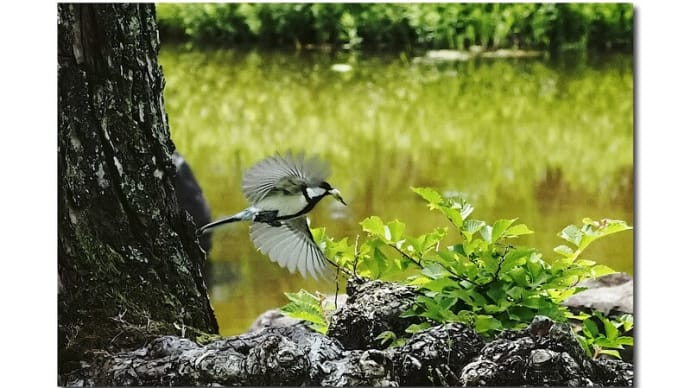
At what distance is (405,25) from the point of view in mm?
2104

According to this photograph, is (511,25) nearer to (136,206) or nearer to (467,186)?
(467,186)

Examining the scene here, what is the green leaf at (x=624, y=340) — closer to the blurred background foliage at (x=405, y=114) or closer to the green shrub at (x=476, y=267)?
the green shrub at (x=476, y=267)

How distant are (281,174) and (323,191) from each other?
0.28 ft

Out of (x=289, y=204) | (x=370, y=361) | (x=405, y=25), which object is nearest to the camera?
(x=370, y=361)

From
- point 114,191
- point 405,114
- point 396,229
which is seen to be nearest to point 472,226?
point 396,229

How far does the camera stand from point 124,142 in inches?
77.2

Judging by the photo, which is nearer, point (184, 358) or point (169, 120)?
point (184, 358)

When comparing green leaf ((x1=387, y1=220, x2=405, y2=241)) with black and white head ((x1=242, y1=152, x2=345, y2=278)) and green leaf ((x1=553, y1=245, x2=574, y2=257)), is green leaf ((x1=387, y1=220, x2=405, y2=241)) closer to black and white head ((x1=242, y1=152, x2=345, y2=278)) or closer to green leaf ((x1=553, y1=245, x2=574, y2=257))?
black and white head ((x1=242, y1=152, x2=345, y2=278))

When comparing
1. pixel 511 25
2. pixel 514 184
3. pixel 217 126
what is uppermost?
pixel 511 25

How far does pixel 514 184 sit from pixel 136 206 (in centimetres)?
71

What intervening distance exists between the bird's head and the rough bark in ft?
0.63

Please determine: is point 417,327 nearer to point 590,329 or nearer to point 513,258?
point 513,258

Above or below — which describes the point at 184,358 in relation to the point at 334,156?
below

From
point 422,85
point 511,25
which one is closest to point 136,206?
point 422,85
